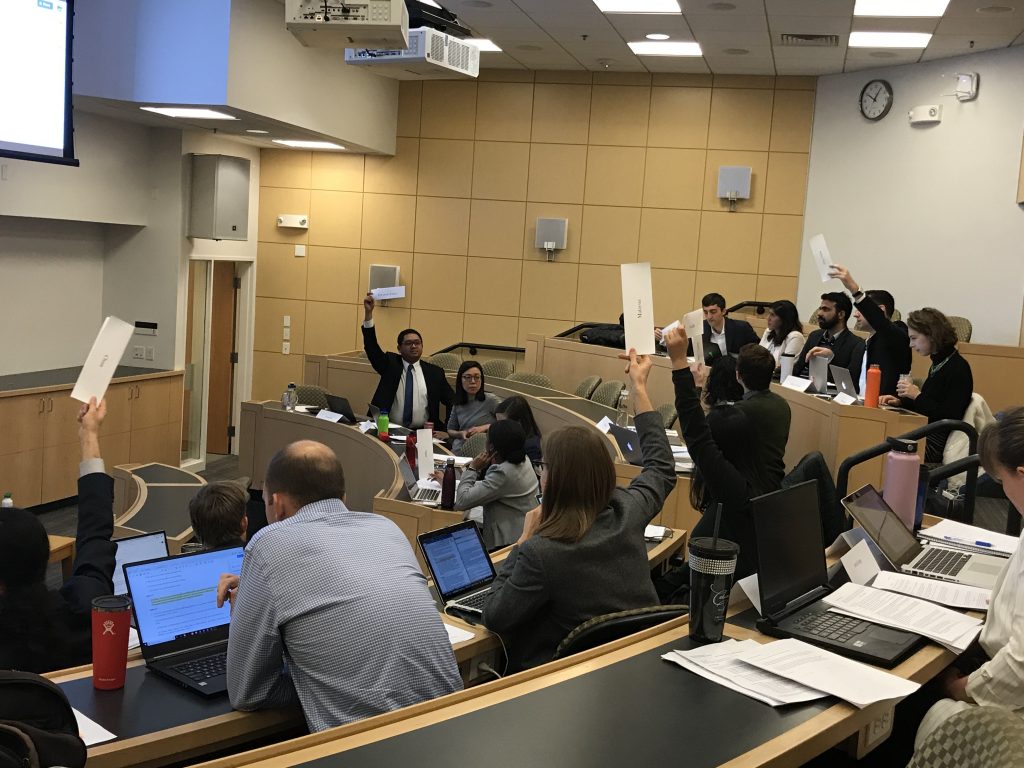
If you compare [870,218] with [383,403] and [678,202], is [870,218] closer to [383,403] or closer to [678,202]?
[678,202]

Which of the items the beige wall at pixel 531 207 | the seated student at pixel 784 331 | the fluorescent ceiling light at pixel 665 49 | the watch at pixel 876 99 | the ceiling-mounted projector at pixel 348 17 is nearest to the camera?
the ceiling-mounted projector at pixel 348 17

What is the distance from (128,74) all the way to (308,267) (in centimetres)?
420

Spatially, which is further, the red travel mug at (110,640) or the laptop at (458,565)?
the laptop at (458,565)

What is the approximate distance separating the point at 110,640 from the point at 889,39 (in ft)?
27.1

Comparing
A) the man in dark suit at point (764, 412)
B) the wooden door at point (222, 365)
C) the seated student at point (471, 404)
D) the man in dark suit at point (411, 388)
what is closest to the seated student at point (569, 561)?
the man in dark suit at point (764, 412)

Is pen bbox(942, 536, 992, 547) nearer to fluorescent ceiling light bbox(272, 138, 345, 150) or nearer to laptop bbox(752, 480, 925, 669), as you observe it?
laptop bbox(752, 480, 925, 669)

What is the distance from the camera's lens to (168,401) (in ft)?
32.0

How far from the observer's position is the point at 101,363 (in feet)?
11.1

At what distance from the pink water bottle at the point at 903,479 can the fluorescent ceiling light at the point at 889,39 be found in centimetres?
607

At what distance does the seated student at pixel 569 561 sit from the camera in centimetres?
276

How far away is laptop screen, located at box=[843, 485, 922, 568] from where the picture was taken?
3.02m

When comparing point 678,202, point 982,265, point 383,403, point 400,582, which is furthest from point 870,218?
point 400,582

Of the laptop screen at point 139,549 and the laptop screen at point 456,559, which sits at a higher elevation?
the laptop screen at point 456,559

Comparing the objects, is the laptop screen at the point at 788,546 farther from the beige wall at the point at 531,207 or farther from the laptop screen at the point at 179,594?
the beige wall at the point at 531,207
